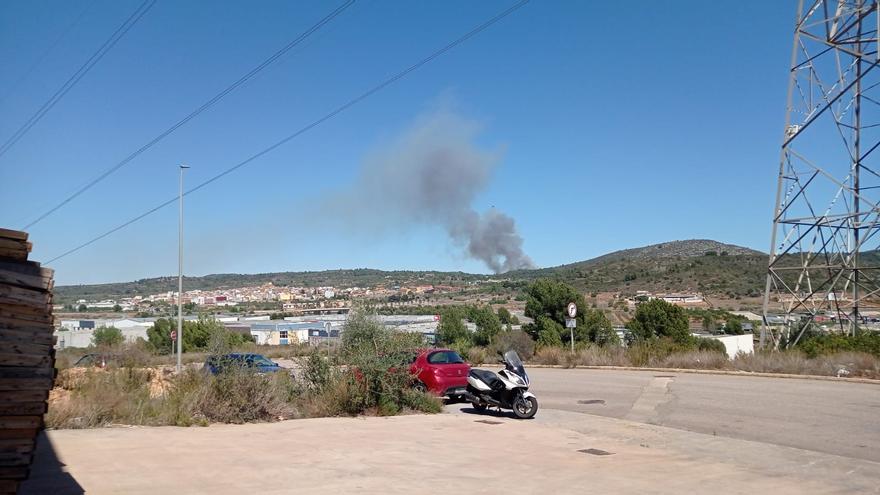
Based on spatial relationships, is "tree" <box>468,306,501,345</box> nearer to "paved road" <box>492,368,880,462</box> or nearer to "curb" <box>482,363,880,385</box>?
"curb" <box>482,363,880,385</box>

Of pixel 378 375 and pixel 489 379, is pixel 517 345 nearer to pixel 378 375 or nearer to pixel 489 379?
pixel 489 379

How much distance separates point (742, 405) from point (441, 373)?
298 inches

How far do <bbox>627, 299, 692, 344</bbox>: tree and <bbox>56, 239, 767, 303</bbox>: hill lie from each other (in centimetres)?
3592

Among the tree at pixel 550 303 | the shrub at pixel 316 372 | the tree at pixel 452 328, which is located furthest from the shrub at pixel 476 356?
the shrub at pixel 316 372

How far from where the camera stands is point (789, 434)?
13898mm

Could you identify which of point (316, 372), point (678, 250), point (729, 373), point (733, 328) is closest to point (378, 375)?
point (316, 372)

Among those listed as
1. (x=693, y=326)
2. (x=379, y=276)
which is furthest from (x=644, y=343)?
(x=379, y=276)

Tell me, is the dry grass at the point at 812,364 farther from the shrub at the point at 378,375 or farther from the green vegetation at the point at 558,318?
the green vegetation at the point at 558,318

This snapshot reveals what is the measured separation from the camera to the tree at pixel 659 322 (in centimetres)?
3925

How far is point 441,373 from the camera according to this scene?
19891 millimetres

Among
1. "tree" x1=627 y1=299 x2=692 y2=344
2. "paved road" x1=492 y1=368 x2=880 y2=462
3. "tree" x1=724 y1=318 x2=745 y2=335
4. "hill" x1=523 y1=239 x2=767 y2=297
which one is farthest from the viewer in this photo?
"hill" x1=523 y1=239 x2=767 y2=297

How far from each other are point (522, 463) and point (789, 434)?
5.96 meters

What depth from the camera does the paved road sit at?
→ 13.6m

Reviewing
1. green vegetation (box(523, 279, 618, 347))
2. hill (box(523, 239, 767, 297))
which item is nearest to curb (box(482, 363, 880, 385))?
green vegetation (box(523, 279, 618, 347))
